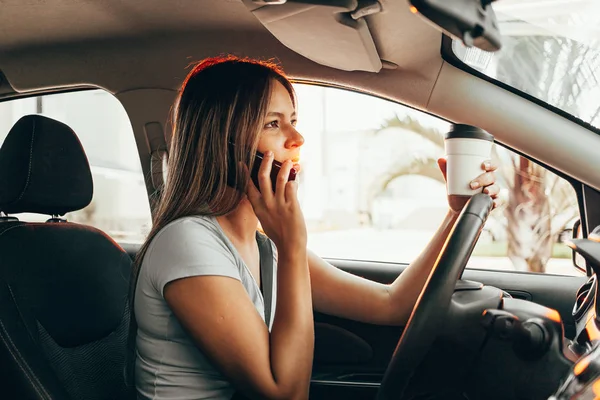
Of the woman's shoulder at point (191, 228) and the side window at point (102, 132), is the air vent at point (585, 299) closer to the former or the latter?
the woman's shoulder at point (191, 228)

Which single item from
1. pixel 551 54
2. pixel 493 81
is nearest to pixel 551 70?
pixel 551 54

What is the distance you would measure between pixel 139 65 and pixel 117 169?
1.13 meters

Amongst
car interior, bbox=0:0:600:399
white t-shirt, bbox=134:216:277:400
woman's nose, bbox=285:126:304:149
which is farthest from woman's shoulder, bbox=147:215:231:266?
car interior, bbox=0:0:600:399

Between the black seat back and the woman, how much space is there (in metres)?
0.20

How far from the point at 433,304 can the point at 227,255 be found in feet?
1.58

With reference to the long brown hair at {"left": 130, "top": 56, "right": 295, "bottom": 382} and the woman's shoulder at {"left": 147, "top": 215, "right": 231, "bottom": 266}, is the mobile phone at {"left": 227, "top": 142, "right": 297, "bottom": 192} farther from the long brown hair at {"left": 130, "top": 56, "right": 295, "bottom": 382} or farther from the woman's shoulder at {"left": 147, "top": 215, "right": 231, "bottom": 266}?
the woman's shoulder at {"left": 147, "top": 215, "right": 231, "bottom": 266}

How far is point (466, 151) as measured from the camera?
1240mm

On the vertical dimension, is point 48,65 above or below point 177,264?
above

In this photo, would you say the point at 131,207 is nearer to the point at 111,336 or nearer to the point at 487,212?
the point at 111,336

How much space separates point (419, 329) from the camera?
1061 millimetres

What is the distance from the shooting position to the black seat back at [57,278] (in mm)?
1438

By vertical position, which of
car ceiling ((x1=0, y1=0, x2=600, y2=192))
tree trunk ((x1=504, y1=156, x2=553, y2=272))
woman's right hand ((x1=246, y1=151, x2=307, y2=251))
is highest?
car ceiling ((x1=0, y1=0, x2=600, y2=192))

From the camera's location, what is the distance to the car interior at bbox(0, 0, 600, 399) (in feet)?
3.55

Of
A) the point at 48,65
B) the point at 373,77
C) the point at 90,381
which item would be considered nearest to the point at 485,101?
the point at 373,77
